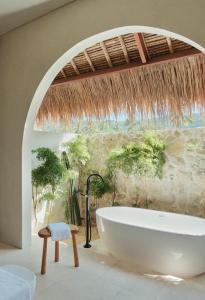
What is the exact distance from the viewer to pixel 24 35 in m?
3.56

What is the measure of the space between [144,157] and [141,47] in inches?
66.2

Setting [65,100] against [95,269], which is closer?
[95,269]

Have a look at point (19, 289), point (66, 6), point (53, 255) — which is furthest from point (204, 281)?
point (66, 6)

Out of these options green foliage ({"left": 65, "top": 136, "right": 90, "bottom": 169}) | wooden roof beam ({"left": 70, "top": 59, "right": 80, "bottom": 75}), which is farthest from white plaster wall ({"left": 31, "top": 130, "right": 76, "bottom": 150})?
wooden roof beam ({"left": 70, "top": 59, "right": 80, "bottom": 75})

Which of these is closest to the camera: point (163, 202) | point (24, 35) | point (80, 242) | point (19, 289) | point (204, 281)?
point (19, 289)

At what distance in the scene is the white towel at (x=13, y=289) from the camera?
1472 millimetres

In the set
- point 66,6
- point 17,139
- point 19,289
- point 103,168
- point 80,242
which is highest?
point 66,6

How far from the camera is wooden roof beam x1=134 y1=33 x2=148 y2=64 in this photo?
3271mm

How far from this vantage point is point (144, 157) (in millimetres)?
4301

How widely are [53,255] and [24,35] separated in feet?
9.35

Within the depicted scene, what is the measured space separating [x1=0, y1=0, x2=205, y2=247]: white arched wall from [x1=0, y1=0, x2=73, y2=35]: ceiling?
8 centimetres

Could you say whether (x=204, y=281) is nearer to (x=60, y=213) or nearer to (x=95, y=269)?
(x=95, y=269)

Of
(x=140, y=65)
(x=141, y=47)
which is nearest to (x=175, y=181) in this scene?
(x=140, y=65)

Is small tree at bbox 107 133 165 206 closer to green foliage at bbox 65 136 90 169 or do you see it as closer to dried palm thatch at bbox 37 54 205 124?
dried palm thatch at bbox 37 54 205 124
